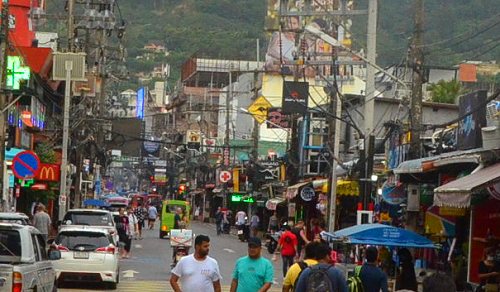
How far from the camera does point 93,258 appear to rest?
28531 mm

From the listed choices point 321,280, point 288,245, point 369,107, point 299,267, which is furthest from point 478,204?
point 369,107

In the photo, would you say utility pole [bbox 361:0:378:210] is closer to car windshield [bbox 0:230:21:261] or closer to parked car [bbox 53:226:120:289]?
parked car [bbox 53:226:120:289]

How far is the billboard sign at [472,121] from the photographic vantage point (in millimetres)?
26281

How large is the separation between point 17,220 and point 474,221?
33.1 feet

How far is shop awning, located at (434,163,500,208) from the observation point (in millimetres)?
19250

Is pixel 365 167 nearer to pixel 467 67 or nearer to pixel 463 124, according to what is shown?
pixel 463 124

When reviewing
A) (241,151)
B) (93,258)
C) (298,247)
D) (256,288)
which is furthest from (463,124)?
(241,151)

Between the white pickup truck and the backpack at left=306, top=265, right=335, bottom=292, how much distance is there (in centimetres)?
500

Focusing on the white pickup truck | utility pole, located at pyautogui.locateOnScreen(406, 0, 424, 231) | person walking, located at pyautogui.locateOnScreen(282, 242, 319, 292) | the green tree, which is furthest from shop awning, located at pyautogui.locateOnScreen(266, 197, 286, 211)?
person walking, located at pyautogui.locateOnScreen(282, 242, 319, 292)

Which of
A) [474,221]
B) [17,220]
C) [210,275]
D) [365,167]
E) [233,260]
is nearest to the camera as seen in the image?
[210,275]

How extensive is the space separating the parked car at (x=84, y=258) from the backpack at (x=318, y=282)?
16035 millimetres

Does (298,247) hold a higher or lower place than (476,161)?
lower

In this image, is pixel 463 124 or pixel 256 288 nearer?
pixel 256 288

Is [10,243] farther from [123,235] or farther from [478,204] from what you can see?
[123,235]
